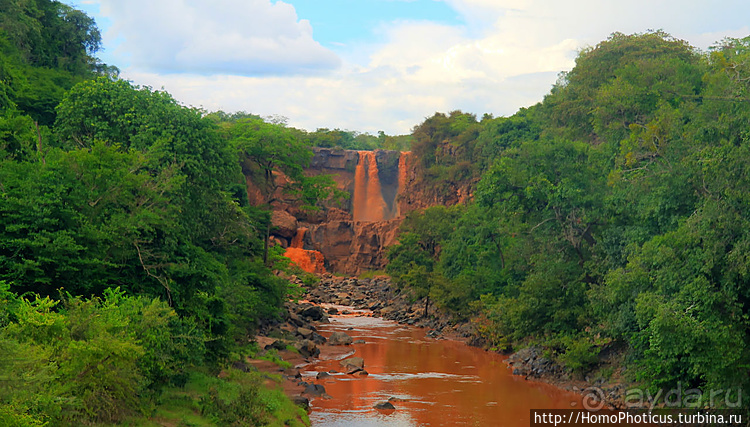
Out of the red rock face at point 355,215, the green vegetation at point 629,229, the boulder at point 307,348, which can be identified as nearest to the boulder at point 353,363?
the boulder at point 307,348

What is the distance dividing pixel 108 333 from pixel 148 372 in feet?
6.92

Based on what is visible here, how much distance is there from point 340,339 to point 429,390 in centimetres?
1126

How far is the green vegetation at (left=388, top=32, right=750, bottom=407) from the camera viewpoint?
17734 mm

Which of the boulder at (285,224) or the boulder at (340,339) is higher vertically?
the boulder at (285,224)

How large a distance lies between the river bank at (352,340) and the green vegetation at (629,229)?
0.92 metres

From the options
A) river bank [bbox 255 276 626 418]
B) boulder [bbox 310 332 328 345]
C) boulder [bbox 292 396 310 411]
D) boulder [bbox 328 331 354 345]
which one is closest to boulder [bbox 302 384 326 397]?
river bank [bbox 255 276 626 418]

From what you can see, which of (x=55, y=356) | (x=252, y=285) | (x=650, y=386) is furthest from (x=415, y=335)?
(x=55, y=356)

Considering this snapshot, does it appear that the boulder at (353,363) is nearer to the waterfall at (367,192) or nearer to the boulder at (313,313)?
the boulder at (313,313)

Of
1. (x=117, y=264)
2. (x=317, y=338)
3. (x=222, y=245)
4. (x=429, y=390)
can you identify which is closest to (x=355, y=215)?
(x=317, y=338)

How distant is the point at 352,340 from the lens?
36719 millimetres

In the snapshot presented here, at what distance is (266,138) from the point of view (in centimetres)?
4072

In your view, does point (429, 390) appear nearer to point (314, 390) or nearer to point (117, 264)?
point (314, 390)

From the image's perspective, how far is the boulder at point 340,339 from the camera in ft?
118

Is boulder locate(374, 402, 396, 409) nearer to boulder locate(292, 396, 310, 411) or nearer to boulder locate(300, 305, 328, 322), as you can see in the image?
boulder locate(292, 396, 310, 411)
